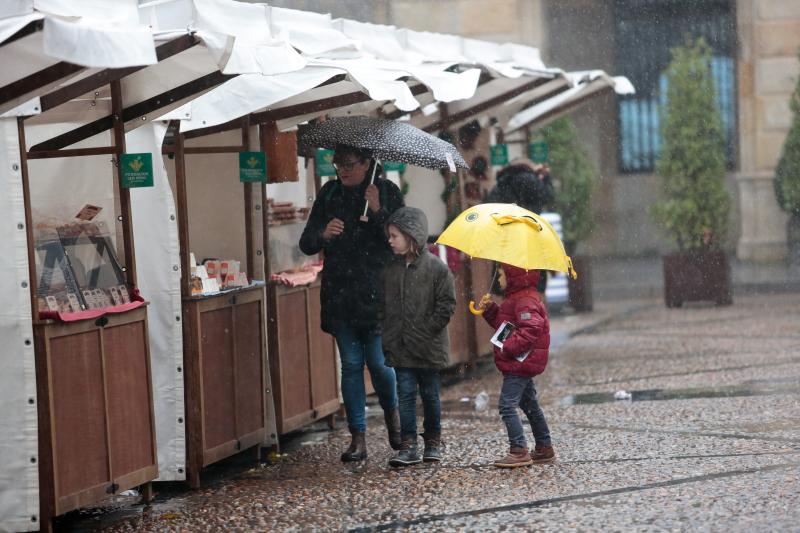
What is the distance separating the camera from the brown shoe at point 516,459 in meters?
8.02

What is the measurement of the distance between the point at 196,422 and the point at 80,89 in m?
2.17

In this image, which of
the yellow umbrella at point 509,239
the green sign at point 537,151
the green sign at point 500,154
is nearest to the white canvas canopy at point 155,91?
the yellow umbrella at point 509,239

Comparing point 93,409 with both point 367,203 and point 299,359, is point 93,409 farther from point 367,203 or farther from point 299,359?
point 299,359

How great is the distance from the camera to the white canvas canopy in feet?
19.9

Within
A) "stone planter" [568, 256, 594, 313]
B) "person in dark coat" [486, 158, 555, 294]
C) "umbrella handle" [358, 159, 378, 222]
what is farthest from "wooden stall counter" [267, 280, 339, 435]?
"stone planter" [568, 256, 594, 313]

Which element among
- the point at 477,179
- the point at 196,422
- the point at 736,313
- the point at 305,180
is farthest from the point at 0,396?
the point at 736,313

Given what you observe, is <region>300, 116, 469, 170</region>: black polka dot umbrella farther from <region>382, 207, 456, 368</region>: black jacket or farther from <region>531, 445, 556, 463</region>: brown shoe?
<region>531, 445, 556, 463</region>: brown shoe

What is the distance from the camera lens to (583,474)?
25.4 feet

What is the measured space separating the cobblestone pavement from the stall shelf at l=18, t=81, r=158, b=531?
1.01 feet

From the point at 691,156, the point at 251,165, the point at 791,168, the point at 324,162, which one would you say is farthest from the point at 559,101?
the point at 251,165

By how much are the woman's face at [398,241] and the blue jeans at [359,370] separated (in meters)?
0.60

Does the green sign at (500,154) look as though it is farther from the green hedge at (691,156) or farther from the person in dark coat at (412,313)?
the person in dark coat at (412,313)

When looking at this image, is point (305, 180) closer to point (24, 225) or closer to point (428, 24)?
point (24, 225)

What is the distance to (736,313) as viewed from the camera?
16828 mm
